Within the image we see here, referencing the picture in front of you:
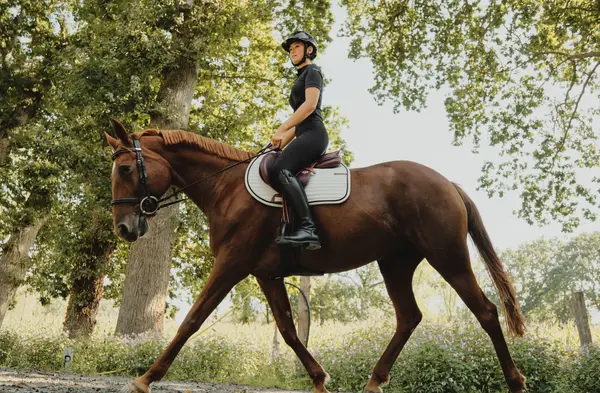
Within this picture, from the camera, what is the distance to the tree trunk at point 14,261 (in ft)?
50.0

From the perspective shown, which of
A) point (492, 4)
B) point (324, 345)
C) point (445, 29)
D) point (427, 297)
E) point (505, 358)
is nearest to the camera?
point (505, 358)

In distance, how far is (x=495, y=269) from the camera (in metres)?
4.85

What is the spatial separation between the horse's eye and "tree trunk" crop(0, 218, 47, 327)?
12489 millimetres

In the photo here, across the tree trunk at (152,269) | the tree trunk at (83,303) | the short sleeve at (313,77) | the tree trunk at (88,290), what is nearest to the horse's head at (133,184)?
the short sleeve at (313,77)

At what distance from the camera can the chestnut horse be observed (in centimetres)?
434

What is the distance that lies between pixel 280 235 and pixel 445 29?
1340 centimetres

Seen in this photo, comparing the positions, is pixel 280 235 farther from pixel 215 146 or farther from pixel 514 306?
pixel 514 306

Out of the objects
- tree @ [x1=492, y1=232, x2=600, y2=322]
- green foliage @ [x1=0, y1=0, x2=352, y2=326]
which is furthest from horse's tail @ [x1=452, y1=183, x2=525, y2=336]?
tree @ [x1=492, y1=232, x2=600, y2=322]

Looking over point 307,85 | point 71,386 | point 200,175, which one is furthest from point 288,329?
point 71,386

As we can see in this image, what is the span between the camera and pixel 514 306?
15.6ft

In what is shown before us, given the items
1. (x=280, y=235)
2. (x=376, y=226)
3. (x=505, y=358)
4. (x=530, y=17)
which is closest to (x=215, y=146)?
(x=280, y=235)

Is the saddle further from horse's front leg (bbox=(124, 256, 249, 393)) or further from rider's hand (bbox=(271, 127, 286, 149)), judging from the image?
horse's front leg (bbox=(124, 256, 249, 393))

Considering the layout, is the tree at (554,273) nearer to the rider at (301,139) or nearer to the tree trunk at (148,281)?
the tree trunk at (148,281)

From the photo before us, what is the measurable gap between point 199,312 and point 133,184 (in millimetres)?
1301
